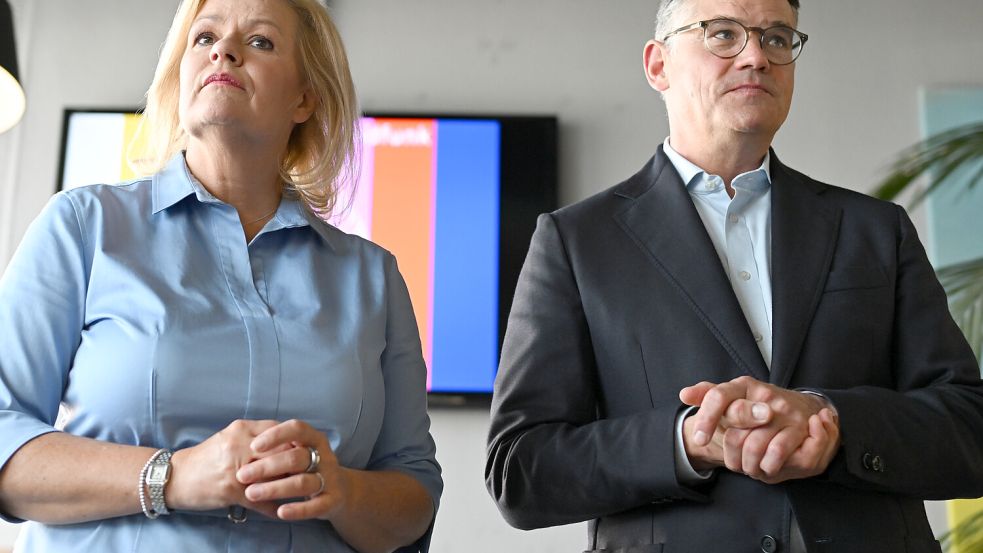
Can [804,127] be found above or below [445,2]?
below

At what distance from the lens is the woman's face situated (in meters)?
1.57

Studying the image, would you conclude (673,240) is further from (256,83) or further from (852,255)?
(256,83)

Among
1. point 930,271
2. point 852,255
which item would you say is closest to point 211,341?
point 852,255

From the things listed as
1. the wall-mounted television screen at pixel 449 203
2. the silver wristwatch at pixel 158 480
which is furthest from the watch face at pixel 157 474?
the wall-mounted television screen at pixel 449 203

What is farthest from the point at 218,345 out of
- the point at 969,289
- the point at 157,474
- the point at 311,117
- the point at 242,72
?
the point at 969,289

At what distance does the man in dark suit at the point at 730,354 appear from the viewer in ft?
4.56

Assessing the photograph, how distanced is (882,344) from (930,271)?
0.61 ft

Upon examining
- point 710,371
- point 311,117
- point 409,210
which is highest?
point 311,117

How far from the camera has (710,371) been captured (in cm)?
150

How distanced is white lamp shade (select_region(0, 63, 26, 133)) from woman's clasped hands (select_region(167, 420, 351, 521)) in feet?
4.14

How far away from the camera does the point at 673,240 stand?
1.62m

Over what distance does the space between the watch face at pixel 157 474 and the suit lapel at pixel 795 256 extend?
2.77 ft

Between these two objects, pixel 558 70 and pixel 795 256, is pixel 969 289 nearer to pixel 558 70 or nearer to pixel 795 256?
pixel 795 256

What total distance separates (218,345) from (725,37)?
39.1 inches
